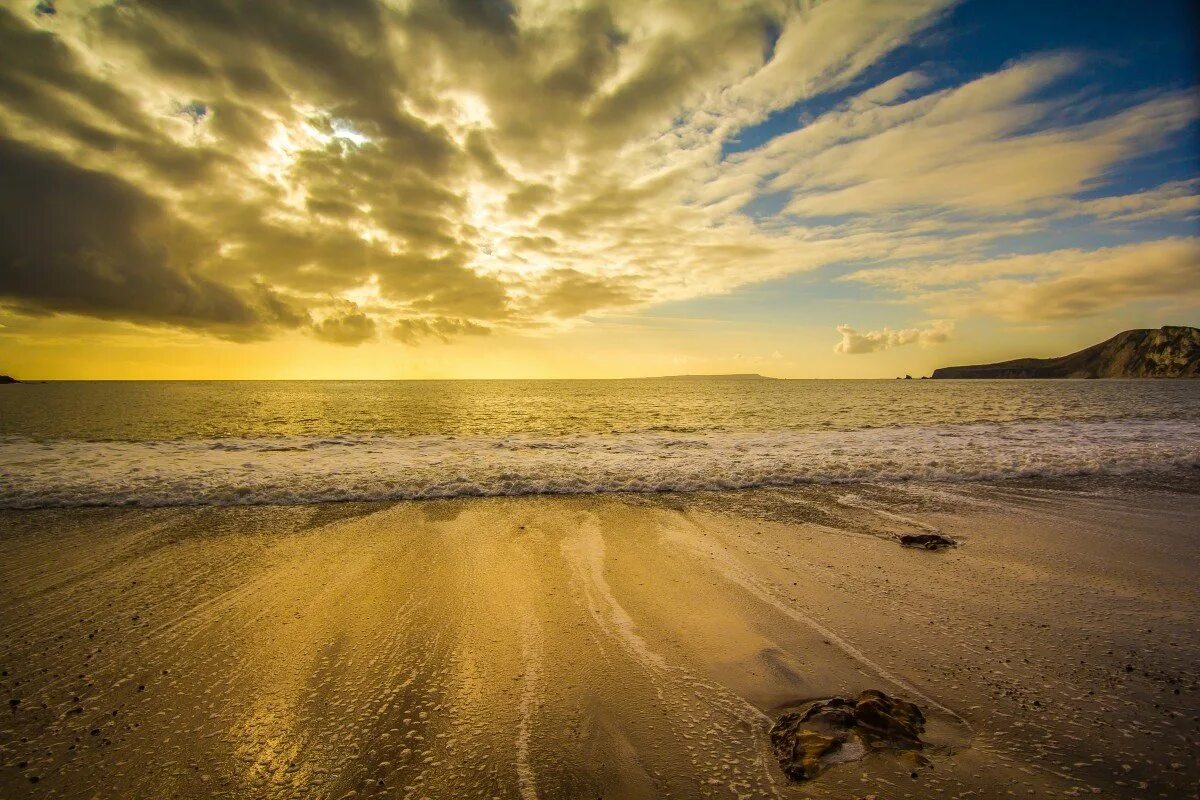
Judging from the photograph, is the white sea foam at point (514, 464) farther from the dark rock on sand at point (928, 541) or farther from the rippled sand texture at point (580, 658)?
the dark rock on sand at point (928, 541)

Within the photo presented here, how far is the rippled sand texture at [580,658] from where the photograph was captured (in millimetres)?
3303

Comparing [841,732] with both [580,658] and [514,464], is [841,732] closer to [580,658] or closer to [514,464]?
[580,658]

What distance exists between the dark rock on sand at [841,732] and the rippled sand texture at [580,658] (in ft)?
0.40

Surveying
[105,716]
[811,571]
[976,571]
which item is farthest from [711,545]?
[105,716]

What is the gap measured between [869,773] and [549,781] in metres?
2.09

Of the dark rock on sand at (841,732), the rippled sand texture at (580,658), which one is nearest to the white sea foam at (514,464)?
the rippled sand texture at (580,658)

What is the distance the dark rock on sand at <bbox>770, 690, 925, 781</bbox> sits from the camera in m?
3.28

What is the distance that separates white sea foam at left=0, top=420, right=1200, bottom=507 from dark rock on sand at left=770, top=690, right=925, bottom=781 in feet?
29.6

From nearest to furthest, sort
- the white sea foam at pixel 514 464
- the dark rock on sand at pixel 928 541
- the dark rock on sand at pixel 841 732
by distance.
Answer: the dark rock on sand at pixel 841 732 < the dark rock on sand at pixel 928 541 < the white sea foam at pixel 514 464

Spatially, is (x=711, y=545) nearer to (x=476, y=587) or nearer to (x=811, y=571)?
(x=811, y=571)

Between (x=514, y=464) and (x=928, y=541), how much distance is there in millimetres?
11153

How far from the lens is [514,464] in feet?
51.2

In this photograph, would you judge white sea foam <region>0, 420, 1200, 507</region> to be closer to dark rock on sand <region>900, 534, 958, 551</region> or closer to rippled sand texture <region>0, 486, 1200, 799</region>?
rippled sand texture <region>0, 486, 1200, 799</region>

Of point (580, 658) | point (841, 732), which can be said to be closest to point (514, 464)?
point (580, 658)
